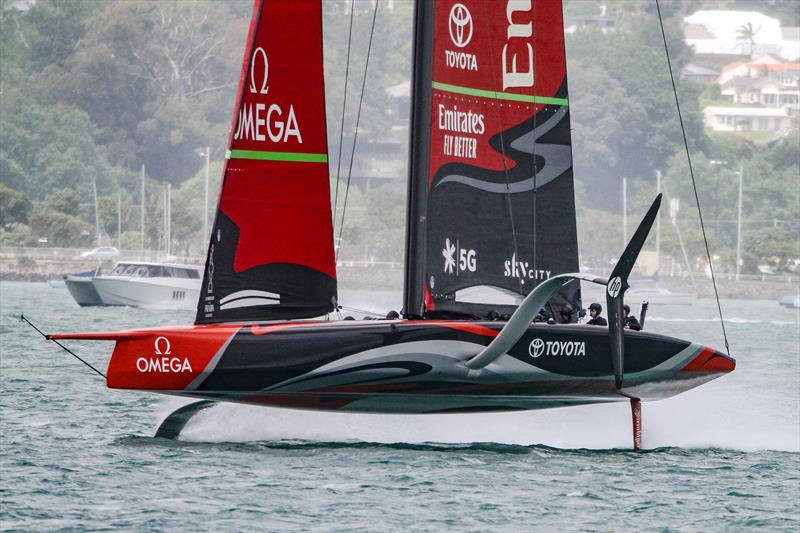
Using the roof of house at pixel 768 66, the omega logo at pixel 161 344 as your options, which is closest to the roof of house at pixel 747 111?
the roof of house at pixel 768 66

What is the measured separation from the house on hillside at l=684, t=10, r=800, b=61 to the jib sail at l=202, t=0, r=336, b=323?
4960 inches

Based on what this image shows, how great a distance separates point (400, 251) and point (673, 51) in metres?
48.1

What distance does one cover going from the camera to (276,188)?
1198 centimetres

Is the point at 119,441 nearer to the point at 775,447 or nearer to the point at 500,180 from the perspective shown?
the point at 500,180

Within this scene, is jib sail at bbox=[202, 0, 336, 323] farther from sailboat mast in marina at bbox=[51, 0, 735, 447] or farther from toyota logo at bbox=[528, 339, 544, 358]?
toyota logo at bbox=[528, 339, 544, 358]

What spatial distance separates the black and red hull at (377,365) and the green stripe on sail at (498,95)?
1.90m

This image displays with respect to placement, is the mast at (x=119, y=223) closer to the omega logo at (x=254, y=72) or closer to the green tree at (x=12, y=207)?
the green tree at (x=12, y=207)

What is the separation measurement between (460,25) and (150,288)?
2814 centimetres

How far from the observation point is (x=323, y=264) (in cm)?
1216

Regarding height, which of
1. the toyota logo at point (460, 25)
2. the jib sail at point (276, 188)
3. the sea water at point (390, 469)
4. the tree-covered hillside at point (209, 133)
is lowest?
the sea water at point (390, 469)

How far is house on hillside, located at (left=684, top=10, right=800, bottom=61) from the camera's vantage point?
136 meters

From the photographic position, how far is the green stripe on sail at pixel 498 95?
40.6ft

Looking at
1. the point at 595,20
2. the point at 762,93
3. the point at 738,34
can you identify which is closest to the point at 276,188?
the point at 762,93

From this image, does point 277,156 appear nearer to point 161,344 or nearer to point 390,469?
point 161,344
